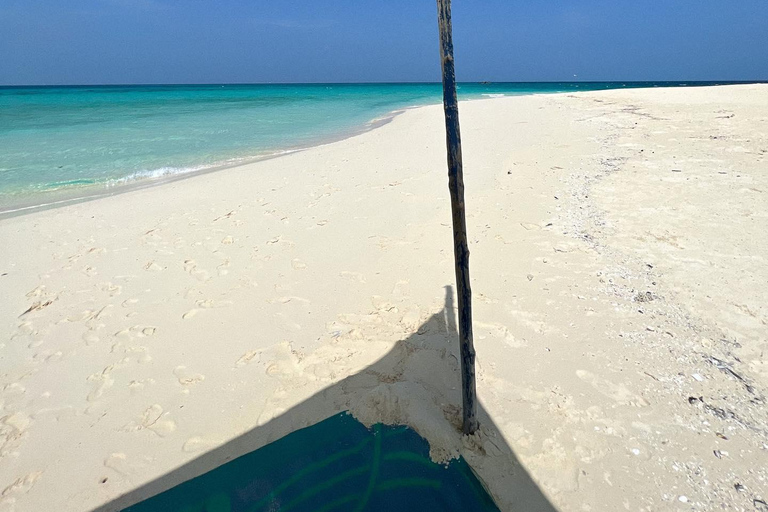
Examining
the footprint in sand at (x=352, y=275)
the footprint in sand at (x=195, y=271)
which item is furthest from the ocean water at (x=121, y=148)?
the footprint in sand at (x=352, y=275)

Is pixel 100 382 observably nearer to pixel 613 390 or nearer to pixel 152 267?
Result: pixel 152 267

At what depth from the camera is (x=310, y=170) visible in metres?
7.39

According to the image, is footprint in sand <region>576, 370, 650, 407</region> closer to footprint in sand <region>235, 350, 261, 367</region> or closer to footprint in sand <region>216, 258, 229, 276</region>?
footprint in sand <region>235, 350, 261, 367</region>

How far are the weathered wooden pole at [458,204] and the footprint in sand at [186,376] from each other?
183 centimetres

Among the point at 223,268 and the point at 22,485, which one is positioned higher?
the point at 223,268

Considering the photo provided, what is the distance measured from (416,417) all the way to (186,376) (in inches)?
65.1

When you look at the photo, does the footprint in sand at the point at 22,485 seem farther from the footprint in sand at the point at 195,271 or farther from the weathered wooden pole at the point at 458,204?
the weathered wooden pole at the point at 458,204

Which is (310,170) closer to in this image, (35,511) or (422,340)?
(422,340)

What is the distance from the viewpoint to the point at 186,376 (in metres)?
2.72

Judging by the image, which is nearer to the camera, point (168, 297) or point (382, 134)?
point (168, 297)

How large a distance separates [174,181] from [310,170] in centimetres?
267

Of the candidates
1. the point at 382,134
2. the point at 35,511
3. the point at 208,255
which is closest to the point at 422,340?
the point at 35,511

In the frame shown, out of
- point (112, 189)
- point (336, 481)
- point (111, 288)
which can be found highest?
point (112, 189)

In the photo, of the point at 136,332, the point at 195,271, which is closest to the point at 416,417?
the point at 136,332
